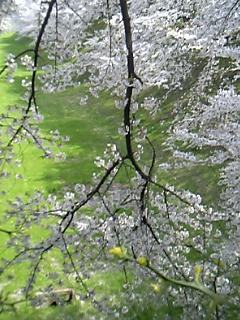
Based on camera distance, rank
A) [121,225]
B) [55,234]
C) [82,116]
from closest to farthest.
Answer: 1. [55,234]
2. [121,225]
3. [82,116]

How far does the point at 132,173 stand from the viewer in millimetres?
9250

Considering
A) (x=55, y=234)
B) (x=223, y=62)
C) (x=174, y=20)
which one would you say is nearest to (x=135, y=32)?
(x=174, y=20)

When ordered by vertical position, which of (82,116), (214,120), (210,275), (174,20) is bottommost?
(210,275)

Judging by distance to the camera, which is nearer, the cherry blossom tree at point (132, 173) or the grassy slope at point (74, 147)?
the cherry blossom tree at point (132, 173)

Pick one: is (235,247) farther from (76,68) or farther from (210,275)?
(76,68)

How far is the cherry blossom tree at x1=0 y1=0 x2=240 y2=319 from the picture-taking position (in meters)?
3.39

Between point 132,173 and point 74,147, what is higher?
point 74,147

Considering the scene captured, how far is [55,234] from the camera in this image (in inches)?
142

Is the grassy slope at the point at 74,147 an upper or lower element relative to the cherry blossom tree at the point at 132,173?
upper

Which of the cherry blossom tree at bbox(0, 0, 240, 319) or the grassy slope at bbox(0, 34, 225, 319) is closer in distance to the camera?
the cherry blossom tree at bbox(0, 0, 240, 319)

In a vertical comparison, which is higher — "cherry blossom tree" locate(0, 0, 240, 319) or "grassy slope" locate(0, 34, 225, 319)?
"grassy slope" locate(0, 34, 225, 319)

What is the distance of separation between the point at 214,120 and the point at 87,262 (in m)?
2.40

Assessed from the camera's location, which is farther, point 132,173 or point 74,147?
point 74,147

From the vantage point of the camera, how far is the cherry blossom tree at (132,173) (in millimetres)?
3389
